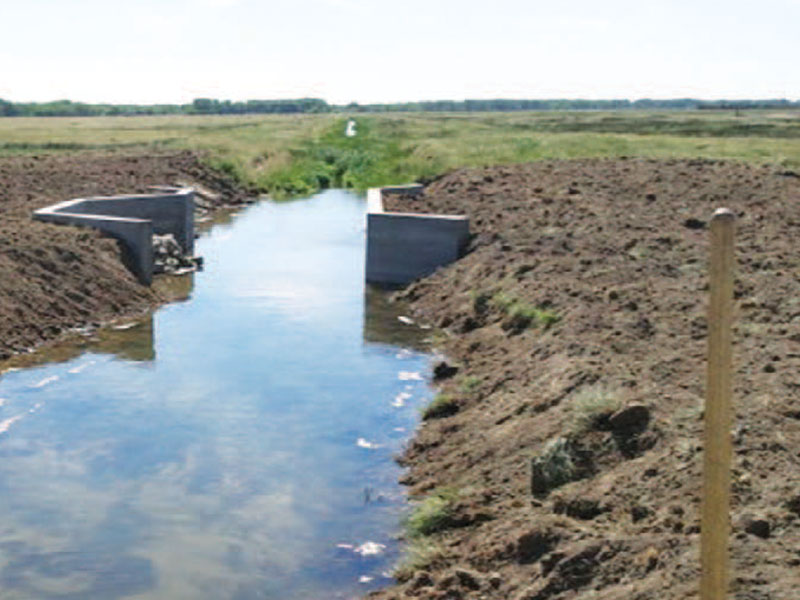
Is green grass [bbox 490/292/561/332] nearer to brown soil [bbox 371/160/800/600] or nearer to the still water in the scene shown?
brown soil [bbox 371/160/800/600]

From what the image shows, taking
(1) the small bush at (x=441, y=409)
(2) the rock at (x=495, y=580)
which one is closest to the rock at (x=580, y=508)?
(2) the rock at (x=495, y=580)

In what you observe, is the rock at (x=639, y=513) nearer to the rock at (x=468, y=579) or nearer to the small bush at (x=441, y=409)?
the rock at (x=468, y=579)

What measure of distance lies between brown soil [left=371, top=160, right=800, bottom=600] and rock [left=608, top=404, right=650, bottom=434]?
18mm

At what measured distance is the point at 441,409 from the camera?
1861 centimetres

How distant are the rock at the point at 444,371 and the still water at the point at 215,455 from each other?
14.0 inches

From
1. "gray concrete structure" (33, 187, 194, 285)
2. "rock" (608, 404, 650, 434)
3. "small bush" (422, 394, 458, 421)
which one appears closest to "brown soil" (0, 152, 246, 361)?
"gray concrete structure" (33, 187, 194, 285)

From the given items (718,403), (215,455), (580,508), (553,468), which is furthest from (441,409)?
(718,403)

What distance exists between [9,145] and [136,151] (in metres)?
14.5

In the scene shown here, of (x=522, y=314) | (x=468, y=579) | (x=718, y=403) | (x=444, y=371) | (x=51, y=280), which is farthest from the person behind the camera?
(x=51, y=280)

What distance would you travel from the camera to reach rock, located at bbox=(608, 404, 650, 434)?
13312mm

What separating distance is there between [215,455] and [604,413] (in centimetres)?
648

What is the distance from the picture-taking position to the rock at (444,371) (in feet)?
70.7

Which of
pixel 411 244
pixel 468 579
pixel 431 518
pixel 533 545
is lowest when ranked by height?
pixel 431 518

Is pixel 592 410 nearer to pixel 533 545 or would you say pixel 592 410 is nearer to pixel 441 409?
pixel 533 545
